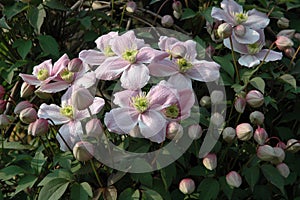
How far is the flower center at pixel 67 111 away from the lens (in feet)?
4.22

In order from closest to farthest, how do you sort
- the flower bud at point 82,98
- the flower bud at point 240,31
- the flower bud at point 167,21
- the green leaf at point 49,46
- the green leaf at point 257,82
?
the flower bud at point 82,98
the green leaf at point 257,82
the flower bud at point 240,31
the green leaf at point 49,46
the flower bud at point 167,21

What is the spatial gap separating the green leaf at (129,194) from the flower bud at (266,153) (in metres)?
0.28

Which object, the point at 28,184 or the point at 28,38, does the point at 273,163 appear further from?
the point at 28,38

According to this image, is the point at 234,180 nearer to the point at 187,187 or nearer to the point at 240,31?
the point at 187,187

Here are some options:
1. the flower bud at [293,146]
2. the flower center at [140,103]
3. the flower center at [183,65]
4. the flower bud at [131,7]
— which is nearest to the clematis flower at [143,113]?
the flower center at [140,103]

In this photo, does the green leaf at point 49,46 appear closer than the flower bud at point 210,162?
No

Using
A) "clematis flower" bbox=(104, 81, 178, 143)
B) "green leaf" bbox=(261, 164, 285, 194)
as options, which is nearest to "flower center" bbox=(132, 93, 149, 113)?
"clematis flower" bbox=(104, 81, 178, 143)

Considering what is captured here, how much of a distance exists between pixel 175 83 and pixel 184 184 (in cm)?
22

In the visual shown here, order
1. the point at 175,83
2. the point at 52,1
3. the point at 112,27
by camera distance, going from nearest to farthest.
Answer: the point at 175,83, the point at 52,1, the point at 112,27

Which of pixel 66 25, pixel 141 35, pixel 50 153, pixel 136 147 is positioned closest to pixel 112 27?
pixel 66 25

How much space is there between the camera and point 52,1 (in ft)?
5.34

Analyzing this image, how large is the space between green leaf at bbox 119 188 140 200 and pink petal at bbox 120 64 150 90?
22cm

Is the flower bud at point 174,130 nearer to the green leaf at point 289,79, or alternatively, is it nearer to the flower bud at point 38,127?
the flower bud at point 38,127

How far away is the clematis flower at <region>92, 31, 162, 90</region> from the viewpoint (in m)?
1.20
